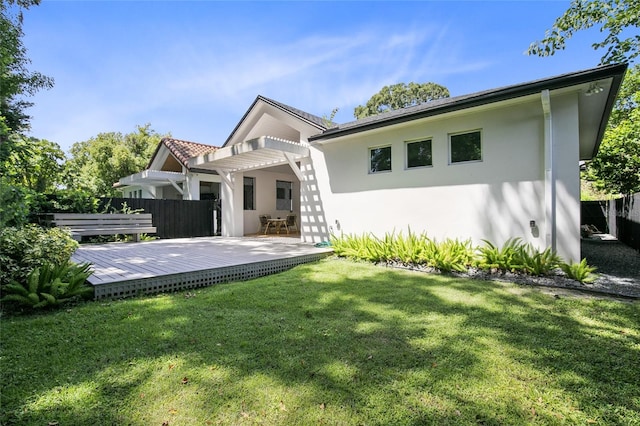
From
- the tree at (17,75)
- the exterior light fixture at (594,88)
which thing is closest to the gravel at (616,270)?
the exterior light fixture at (594,88)

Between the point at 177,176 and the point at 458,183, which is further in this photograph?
the point at 177,176

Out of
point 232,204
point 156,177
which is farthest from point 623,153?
point 156,177

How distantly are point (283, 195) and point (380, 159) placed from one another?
26.3 feet

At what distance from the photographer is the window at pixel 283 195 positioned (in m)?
15.5

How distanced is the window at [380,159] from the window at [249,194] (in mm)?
7069

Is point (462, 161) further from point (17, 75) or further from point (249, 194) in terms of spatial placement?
point (17, 75)

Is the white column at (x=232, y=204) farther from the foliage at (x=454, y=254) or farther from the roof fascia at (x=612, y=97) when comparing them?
the roof fascia at (x=612, y=97)

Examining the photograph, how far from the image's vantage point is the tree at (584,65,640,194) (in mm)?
11625

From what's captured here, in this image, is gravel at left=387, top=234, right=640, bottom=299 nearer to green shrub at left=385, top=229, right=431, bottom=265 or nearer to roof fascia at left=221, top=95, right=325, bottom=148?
green shrub at left=385, top=229, right=431, bottom=265

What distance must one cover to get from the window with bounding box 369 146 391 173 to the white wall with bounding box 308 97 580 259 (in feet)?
0.54

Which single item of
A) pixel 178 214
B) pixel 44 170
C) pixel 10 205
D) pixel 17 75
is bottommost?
pixel 178 214

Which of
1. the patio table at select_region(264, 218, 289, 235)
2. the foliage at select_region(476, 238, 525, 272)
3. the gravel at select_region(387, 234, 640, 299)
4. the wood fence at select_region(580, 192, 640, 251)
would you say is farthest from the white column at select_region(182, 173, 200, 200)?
the wood fence at select_region(580, 192, 640, 251)

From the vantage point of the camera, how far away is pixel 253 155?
Result: 1042 cm

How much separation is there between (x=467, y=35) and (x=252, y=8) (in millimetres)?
6897
